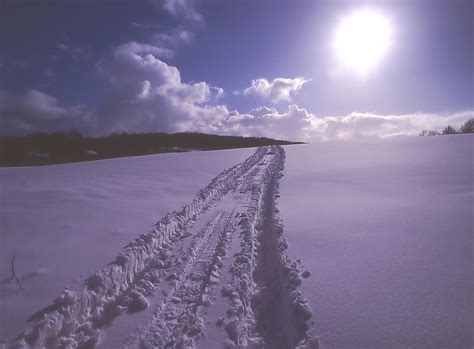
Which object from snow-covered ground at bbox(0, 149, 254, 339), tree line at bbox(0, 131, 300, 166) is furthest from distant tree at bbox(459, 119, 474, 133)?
snow-covered ground at bbox(0, 149, 254, 339)

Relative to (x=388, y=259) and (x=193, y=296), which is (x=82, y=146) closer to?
(x=193, y=296)

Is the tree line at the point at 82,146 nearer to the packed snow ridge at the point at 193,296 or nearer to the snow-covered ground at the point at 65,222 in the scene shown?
the snow-covered ground at the point at 65,222

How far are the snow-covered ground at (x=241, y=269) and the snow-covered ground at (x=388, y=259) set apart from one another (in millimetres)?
16

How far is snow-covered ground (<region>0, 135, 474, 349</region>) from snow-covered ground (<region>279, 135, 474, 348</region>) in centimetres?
2

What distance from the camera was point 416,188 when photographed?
6.47 metres

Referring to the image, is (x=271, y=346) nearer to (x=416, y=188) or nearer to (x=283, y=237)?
(x=283, y=237)

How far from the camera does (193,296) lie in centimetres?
286

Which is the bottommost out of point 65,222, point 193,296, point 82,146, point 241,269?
point 193,296

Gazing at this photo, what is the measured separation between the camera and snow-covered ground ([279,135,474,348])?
229 cm

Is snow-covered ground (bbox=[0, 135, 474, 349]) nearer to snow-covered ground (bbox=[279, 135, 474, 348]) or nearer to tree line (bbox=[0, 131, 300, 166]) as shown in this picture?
snow-covered ground (bbox=[279, 135, 474, 348])

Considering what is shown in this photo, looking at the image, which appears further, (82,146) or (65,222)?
(82,146)

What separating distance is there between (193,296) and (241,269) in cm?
75

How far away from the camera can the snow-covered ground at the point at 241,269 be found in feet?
7.73

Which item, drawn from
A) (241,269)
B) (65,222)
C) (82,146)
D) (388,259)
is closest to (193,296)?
(241,269)
